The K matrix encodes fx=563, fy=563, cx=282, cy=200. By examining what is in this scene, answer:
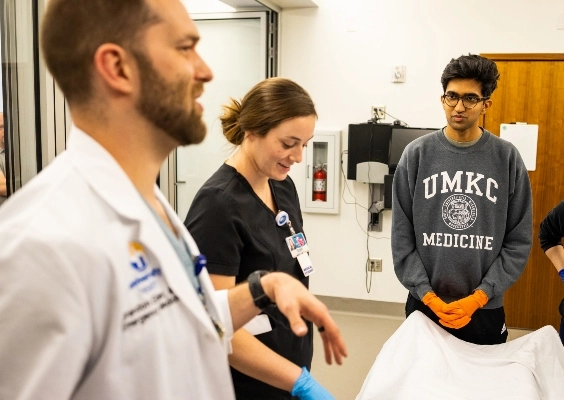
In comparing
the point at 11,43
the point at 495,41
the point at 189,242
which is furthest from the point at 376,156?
the point at 189,242

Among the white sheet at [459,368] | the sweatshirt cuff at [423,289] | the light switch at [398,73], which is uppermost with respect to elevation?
the light switch at [398,73]

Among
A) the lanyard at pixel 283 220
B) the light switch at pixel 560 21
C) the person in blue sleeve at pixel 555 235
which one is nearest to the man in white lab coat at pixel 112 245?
the lanyard at pixel 283 220

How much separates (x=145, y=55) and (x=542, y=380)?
1877 mm

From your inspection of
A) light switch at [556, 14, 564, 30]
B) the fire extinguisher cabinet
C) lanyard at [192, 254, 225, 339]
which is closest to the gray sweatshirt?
lanyard at [192, 254, 225, 339]

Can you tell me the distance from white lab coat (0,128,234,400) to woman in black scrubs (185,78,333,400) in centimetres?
46

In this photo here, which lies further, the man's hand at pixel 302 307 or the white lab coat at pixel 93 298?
the man's hand at pixel 302 307

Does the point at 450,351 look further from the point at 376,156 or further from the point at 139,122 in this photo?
the point at 376,156

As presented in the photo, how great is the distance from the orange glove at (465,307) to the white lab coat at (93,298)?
1545 mm

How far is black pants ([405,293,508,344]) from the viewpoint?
2.30 m

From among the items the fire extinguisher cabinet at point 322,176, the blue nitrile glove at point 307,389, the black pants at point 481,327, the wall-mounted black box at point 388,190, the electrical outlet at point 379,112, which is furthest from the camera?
the fire extinguisher cabinet at point 322,176

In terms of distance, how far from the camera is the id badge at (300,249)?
152 centimetres

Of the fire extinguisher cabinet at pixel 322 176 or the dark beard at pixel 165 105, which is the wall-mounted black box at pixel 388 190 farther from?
the dark beard at pixel 165 105

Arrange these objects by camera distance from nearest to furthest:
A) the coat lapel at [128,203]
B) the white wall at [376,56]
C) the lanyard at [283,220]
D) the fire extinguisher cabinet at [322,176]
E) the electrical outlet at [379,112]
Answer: the coat lapel at [128,203] < the lanyard at [283,220] < the white wall at [376,56] < the electrical outlet at [379,112] < the fire extinguisher cabinet at [322,176]

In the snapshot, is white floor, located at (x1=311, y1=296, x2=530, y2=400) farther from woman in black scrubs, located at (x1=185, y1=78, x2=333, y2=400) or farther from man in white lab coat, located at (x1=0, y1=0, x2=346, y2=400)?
man in white lab coat, located at (x1=0, y1=0, x2=346, y2=400)
